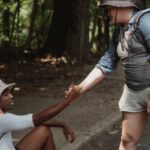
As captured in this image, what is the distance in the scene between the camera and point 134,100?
475 centimetres

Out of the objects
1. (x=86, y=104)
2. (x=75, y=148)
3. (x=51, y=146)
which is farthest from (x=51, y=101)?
(x=51, y=146)

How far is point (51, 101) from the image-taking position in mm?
9391

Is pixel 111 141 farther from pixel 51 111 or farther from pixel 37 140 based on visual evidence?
pixel 51 111

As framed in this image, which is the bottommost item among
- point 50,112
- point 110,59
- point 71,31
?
point 71,31

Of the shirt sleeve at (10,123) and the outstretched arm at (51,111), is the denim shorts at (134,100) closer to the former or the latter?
the outstretched arm at (51,111)

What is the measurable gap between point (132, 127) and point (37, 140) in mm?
837

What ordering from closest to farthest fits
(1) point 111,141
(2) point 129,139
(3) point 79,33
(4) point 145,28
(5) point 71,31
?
1. (4) point 145,28
2. (2) point 129,139
3. (1) point 111,141
4. (3) point 79,33
5. (5) point 71,31

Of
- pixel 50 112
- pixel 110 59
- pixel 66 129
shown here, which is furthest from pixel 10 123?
pixel 110 59

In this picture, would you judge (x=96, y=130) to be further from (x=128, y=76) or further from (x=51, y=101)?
(x=128, y=76)

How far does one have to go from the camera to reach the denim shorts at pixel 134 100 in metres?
→ 4.68

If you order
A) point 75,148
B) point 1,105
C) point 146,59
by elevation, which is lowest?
point 75,148

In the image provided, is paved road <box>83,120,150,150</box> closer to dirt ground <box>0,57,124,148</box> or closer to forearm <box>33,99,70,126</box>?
dirt ground <box>0,57,124,148</box>

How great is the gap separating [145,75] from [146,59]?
0.14 meters

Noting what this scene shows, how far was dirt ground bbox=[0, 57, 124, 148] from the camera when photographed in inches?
332
